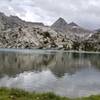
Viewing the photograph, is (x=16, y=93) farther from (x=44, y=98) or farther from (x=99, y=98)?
(x=99, y=98)

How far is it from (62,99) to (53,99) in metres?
0.92

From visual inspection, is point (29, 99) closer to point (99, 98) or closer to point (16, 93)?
point (16, 93)

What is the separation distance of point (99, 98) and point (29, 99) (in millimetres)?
6520

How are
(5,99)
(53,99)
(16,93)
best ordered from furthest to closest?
(16,93), (53,99), (5,99)

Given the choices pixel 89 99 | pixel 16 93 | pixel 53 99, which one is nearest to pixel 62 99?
pixel 53 99

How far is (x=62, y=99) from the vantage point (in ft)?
71.4

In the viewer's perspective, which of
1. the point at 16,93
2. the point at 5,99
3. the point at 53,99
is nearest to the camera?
the point at 5,99

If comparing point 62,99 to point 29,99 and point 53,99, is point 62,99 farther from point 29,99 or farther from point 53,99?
point 29,99

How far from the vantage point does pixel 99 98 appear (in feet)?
75.7

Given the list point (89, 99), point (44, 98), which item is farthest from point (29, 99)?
point (89, 99)

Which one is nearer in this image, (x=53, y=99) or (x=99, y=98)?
(x=53, y=99)


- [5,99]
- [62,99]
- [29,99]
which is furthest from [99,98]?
[5,99]

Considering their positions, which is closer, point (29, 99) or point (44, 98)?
point (29, 99)

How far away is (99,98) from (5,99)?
838cm
